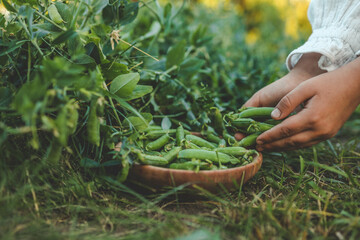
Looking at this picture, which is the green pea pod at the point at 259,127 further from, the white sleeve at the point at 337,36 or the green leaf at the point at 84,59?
the green leaf at the point at 84,59

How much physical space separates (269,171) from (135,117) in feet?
2.52

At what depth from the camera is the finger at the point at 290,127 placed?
1.25 meters

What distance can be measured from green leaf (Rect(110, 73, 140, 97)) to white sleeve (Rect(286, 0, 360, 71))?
3.07 ft

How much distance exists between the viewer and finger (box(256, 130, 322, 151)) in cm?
130

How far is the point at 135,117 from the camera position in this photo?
4.13 ft

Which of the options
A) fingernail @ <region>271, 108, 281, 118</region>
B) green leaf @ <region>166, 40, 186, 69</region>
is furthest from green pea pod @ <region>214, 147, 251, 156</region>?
green leaf @ <region>166, 40, 186, 69</region>

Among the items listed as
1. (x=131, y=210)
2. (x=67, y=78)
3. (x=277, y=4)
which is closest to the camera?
(x=67, y=78)

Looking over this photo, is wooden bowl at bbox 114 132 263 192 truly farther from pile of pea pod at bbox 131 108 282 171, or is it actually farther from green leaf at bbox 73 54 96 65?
green leaf at bbox 73 54 96 65

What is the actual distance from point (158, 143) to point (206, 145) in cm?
24

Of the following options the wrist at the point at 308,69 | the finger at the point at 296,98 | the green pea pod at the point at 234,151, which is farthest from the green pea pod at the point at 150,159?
the wrist at the point at 308,69

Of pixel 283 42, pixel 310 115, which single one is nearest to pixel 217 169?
pixel 310 115

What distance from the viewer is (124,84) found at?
1.21m

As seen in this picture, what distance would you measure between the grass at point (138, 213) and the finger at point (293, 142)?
0.73ft

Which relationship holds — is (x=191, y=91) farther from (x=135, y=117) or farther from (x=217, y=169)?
(x=217, y=169)
